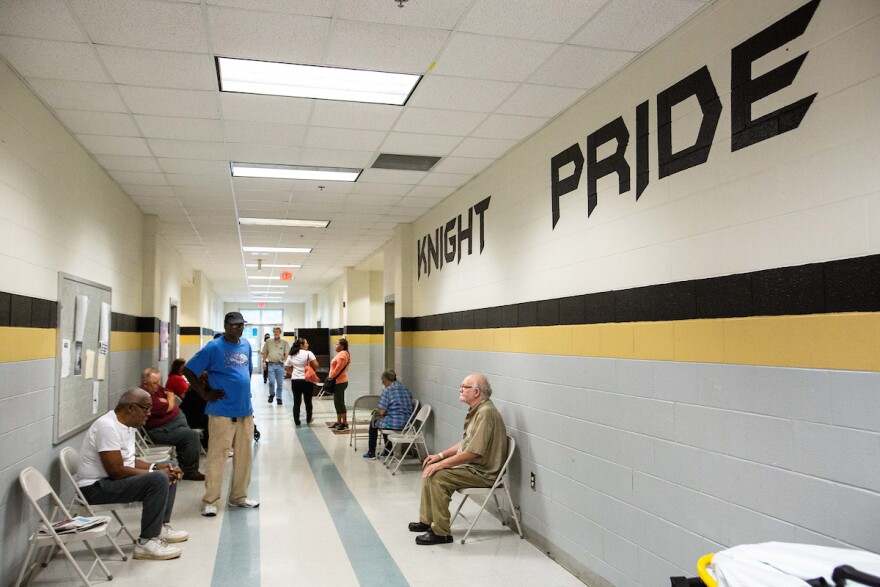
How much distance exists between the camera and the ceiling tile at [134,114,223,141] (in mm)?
4508

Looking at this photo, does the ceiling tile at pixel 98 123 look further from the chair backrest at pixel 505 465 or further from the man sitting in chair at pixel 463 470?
the chair backrest at pixel 505 465

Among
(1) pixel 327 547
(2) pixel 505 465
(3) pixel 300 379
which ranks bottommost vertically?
(1) pixel 327 547

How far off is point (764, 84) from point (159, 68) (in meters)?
3.15

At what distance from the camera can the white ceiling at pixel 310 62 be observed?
301 cm

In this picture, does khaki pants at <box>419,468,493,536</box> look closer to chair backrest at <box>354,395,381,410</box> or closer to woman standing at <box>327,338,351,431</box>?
chair backrest at <box>354,395,381,410</box>

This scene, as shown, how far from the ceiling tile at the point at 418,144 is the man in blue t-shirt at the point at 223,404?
78.5 inches

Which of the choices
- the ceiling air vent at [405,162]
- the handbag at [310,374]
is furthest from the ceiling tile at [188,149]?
the handbag at [310,374]

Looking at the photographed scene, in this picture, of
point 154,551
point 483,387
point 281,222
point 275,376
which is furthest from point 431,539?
point 275,376

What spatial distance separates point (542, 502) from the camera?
4.55m

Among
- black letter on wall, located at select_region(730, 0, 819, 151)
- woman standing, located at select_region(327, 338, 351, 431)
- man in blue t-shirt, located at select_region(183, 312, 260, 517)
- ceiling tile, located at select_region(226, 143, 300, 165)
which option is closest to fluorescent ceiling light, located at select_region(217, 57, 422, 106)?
ceiling tile, located at select_region(226, 143, 300, 165)

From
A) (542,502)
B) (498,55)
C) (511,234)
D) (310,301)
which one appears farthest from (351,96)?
(310,301)

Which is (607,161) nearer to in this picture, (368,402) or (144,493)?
(144,493)

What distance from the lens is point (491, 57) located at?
3.52m

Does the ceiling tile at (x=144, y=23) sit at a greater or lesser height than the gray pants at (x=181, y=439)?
greater
